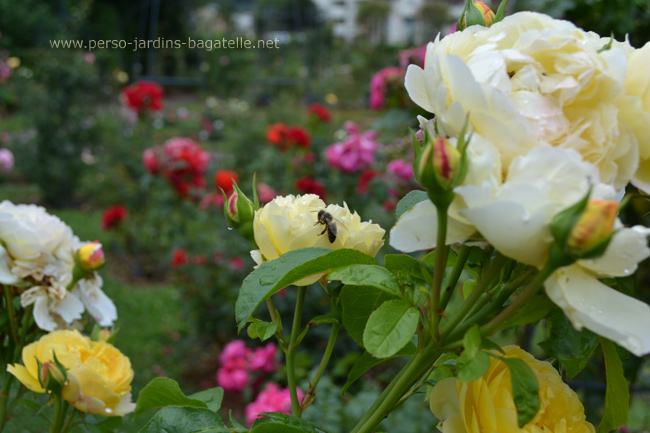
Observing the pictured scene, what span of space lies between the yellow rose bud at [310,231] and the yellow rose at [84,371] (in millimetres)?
264

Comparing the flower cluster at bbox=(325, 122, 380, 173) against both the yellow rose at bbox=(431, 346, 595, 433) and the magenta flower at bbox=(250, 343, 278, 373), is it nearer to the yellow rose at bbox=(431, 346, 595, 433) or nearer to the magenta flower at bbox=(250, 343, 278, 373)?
the magenta flower at bbox=(250, 343, 278, 373)

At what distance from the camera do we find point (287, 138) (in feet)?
8.41

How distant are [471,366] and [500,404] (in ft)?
0.23

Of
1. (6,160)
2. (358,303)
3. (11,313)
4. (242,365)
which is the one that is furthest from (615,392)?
(6,160)

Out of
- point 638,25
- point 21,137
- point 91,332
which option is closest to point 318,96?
point 21,137

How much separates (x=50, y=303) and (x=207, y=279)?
1882 mm

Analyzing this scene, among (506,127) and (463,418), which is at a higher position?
(506,127)

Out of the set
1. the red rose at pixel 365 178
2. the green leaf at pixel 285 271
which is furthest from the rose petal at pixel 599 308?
the red rose at pixel 365 178

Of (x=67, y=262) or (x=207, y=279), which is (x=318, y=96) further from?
(x=67, y=262)

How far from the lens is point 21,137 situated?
5.14 metres

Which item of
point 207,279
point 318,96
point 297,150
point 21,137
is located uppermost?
point 297,150

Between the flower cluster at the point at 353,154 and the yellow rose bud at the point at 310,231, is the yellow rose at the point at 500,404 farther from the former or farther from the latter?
the flower cluster at the point at 353,154

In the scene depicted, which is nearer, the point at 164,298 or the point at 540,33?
the point at 540,33

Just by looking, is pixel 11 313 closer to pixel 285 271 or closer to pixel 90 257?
pixel 90 257
